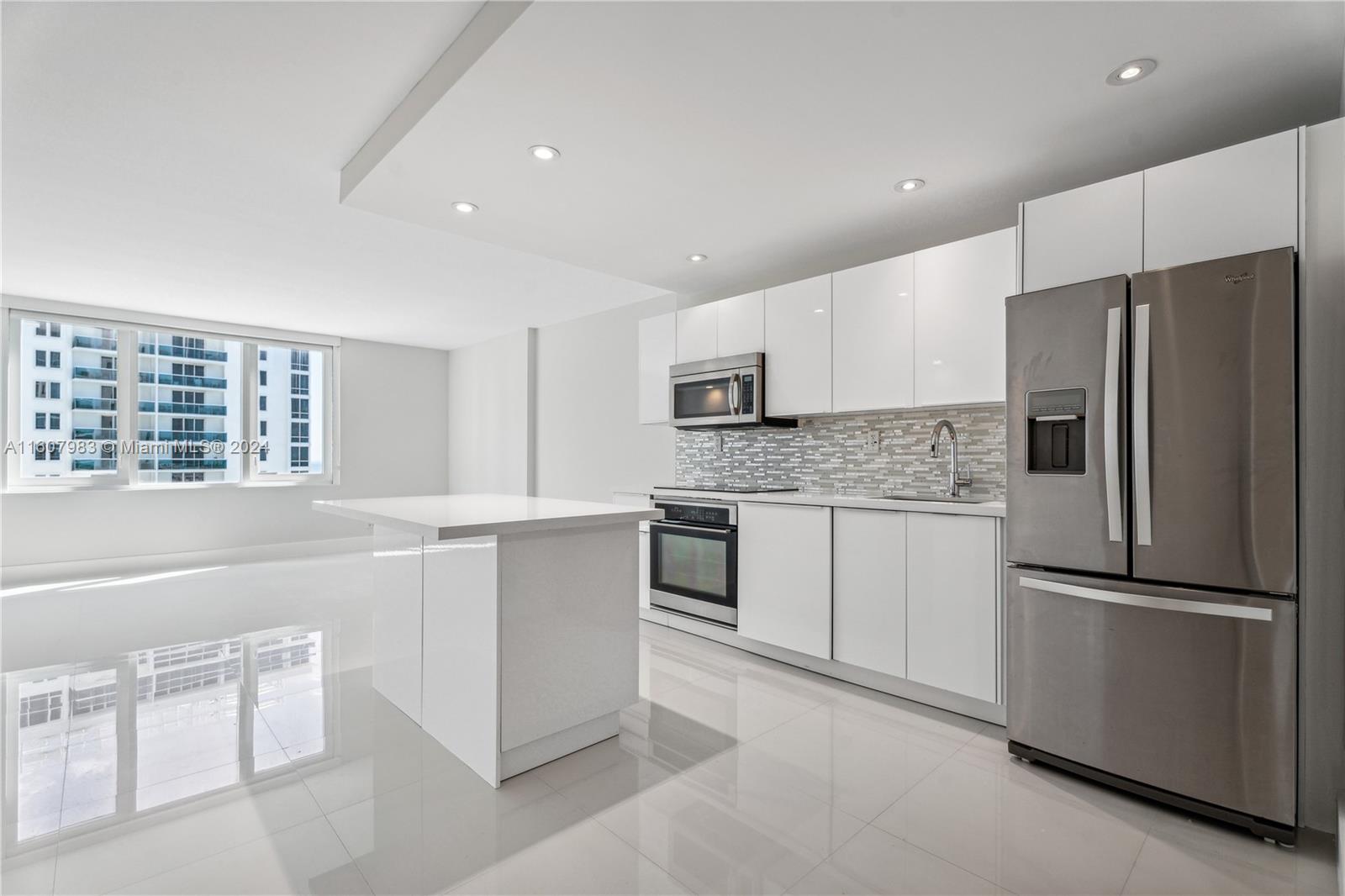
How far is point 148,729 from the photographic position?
255cm

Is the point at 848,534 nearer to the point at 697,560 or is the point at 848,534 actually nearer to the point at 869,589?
the point at 869,589

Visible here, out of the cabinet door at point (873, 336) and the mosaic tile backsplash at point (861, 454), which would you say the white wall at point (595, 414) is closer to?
the mosaic tile backsplash at point (861, 454)

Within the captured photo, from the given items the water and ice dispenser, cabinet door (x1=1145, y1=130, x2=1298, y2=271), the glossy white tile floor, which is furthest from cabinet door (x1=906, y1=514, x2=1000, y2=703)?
cabinet door (x1=1145, y1=130, x2=1298, y2=271)

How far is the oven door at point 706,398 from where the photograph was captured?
3.87 metres

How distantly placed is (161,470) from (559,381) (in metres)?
4.37

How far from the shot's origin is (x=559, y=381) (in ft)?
21.7

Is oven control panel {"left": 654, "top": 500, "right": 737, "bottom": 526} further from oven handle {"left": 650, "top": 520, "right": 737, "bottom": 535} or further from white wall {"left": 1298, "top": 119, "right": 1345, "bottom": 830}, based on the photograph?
white wall {"left": 1298, "top": 119, "right": 1345, "bottom": 830}

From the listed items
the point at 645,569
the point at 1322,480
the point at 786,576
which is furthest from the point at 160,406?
the point at 1322,480

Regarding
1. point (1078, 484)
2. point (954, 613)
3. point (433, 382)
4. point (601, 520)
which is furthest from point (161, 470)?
point (1078, 484)

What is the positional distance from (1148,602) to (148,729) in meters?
3.85

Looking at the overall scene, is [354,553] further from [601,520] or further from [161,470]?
[601,520]

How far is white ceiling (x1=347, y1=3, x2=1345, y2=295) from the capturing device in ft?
5.73

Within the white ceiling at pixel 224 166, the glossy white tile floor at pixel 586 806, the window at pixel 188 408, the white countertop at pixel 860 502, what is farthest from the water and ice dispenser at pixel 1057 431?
the window at pixel 188 408

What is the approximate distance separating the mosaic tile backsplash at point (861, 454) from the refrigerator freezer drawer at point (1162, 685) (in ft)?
3.34
